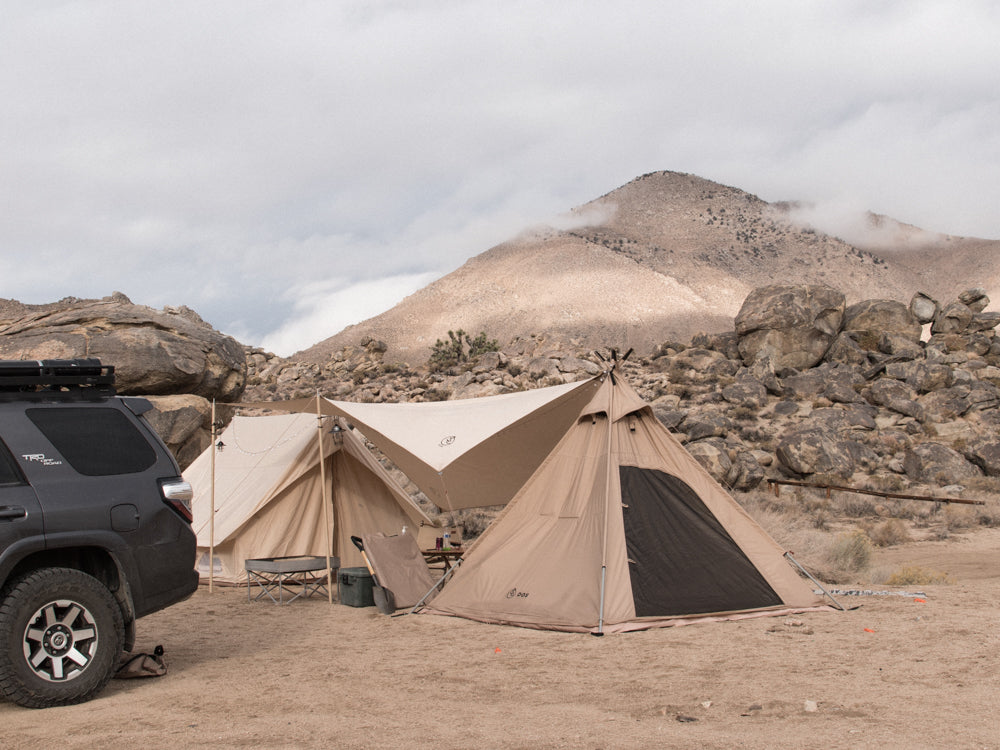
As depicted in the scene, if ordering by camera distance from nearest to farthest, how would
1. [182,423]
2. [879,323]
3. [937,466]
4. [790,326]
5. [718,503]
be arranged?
[718,503], [182,423], [937,466], [790,326], [879,323]

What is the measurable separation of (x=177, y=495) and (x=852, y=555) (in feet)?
31.3

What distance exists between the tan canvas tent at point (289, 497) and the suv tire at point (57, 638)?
5.84 m

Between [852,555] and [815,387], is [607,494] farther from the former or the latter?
[815,387]

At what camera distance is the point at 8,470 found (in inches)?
221

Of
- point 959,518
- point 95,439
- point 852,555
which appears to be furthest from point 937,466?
point 95,439

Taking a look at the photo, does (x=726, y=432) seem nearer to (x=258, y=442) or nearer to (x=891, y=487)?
(x=891, y=487)

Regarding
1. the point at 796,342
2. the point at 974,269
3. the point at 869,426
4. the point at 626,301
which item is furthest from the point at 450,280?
the point at 869,426

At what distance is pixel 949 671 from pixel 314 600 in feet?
23.5

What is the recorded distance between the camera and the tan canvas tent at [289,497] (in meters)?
11.7

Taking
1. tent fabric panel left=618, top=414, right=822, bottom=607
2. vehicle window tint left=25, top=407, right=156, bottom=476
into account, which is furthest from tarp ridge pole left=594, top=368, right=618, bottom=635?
vehicle window tint left=25, top=407, right=156, bottom=476

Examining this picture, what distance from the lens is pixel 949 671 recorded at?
19.9 feet

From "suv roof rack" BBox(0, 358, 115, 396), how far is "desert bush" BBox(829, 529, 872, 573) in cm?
991

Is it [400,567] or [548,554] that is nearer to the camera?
[548,554]

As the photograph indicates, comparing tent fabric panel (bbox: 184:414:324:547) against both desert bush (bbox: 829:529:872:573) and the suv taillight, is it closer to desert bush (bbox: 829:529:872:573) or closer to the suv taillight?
the suv taillight
